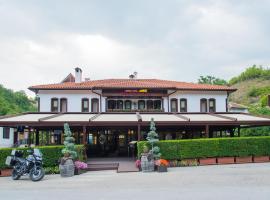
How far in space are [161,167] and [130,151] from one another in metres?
10.5

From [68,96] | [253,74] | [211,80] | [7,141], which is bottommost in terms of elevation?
[7,141]

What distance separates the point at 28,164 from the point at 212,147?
1067 centimetres

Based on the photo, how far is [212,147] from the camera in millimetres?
19484

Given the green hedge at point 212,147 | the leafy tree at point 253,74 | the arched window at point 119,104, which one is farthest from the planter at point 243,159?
the leafy tree at point 253,74

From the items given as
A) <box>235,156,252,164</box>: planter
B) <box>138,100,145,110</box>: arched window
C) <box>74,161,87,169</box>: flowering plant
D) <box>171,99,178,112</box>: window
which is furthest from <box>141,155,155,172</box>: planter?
<box>171,99,178,112</box>: window

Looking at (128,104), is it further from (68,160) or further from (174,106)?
(68,160)

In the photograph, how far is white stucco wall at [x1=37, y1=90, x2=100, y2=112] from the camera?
1120 inches

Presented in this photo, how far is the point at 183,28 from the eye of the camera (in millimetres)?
20922

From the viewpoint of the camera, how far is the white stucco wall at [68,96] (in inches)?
1120

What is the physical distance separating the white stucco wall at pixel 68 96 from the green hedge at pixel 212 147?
37.8 feet

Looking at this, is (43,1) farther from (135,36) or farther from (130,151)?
(130,151)

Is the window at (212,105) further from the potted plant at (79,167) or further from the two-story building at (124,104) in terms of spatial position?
the potted plant at (79,167)

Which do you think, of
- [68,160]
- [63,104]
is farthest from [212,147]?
[63,104]

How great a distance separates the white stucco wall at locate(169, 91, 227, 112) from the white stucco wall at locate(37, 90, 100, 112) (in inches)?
299
